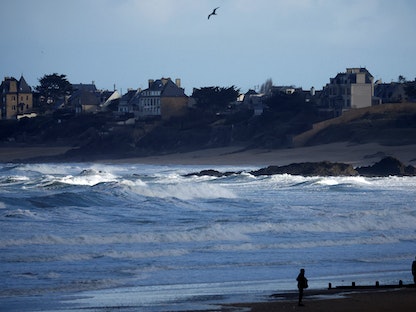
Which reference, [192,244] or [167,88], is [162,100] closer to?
[167,88]

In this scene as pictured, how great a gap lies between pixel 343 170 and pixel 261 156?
52.0 feet

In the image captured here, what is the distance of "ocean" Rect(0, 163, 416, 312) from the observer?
17.5m

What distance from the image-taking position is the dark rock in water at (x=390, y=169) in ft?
153

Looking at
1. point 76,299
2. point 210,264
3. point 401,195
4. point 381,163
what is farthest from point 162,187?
point 76,299

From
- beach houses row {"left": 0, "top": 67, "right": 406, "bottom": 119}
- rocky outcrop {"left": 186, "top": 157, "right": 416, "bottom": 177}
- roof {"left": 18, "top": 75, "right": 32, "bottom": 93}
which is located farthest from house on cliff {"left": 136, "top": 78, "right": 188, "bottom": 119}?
rocky outcrop {"left": 186, "top": 157, "right": 416, "bottom": 177}

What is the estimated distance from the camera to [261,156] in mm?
63469

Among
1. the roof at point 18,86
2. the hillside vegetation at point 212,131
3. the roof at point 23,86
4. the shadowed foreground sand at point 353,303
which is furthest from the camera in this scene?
the roof at point 23,86

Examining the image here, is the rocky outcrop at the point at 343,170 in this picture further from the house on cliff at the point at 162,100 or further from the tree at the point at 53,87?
the tree at the point at 53,87

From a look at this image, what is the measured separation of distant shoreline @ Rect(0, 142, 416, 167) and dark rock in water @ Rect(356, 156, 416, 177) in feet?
17.0

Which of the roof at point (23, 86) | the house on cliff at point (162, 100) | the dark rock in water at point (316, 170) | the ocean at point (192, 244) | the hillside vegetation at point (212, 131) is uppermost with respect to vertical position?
the roof at point (23, 86)

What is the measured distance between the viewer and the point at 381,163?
47.9 m

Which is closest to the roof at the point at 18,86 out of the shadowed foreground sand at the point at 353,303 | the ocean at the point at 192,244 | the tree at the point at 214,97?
the tree at the point at 214,97

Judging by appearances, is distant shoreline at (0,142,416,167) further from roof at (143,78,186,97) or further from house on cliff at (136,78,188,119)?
roof at (143,78,186,97)

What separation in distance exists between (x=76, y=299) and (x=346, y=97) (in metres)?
58.6
